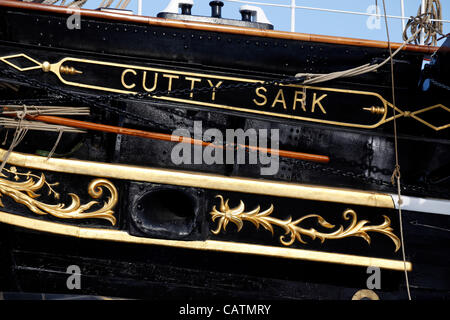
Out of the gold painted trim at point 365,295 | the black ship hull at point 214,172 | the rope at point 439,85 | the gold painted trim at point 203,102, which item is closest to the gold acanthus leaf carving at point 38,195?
the black ship hull at point 214,172

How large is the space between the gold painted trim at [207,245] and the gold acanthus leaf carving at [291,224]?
3.0 inches

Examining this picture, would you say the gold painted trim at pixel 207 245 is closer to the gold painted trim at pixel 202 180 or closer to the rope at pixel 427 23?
the gold painted trim at pixel 202 180

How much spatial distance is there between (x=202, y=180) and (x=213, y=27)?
938 mm

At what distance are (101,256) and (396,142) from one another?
6.35ft

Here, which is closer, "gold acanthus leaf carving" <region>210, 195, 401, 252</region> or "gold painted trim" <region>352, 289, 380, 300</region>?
"gold acanthus leaf carving" <region>210, 195, 401, 252</region>

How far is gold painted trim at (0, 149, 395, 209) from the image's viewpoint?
2791 millimetres

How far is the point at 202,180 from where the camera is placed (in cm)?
282

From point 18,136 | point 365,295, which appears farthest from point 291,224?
point 18,136

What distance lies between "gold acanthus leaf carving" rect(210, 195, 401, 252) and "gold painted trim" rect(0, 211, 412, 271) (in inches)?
3.0

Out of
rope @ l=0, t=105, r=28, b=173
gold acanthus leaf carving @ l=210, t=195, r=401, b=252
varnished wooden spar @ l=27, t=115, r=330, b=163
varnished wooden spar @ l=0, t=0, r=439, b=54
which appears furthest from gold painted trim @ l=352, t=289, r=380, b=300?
rope @ l=0, t=105, r=28, b=173

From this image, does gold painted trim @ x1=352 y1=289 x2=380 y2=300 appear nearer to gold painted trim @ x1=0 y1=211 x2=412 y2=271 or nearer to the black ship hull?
the black ship hull

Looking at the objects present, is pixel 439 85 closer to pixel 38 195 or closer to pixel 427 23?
pixel 427 23

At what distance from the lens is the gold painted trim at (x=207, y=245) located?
2811 millimetres

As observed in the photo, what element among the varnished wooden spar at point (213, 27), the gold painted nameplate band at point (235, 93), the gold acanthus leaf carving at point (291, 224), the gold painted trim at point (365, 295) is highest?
the varnished wooden spar at point (213, 27)
